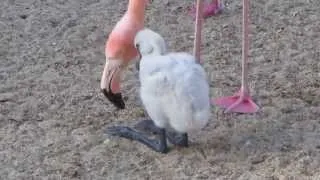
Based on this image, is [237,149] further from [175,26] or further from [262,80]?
[175,26]

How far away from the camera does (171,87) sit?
302 centimetres

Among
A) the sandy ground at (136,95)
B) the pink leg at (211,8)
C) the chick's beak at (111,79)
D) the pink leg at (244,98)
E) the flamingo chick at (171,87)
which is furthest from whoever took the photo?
the pink leg at (211,8)

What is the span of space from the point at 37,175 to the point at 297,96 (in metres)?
1.31

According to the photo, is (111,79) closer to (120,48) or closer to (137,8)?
(120,48)

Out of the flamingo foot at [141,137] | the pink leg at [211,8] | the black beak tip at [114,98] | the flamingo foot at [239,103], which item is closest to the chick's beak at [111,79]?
the black beak tip at [114,98]

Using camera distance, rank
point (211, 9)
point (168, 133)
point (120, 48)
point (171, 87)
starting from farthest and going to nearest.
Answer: point (211, 9)
point (168, 133)
point (120, 48)
point (171, 87)

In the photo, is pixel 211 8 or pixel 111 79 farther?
pixel 211 8

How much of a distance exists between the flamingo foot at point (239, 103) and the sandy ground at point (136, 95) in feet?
0.11

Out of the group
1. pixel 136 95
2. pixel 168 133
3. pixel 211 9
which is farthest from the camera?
pixel 211 9

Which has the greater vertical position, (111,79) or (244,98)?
(111,79)

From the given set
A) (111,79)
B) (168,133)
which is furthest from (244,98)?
(111,79)

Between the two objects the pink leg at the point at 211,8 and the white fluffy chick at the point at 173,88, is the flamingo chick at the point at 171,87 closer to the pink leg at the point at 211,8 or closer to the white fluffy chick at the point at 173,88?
the white fluffy chick at the point at 173,88

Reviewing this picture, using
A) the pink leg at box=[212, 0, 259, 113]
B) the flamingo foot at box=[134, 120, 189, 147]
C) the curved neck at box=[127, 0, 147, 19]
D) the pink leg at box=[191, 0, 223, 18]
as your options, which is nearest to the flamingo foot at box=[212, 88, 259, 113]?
the pink leg at box=[212, 0, 259, 113]

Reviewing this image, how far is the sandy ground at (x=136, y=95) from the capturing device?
3.20 m
